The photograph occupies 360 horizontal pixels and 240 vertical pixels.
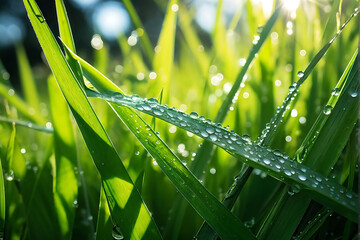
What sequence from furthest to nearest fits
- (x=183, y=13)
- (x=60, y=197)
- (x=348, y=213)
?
(x=183, y=13) < (x=60, y=197) < (x=348, y=213)

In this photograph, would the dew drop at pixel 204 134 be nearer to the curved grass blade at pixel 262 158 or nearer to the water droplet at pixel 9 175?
the curved grass blade at pixel 262 158

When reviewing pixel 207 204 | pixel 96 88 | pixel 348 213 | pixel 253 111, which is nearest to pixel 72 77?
pixel 96 88

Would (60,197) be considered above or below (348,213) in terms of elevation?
below

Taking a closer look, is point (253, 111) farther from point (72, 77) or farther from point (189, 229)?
point (72, 77)

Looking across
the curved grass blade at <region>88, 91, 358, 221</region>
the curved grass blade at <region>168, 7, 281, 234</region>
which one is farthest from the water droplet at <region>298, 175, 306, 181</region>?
the curved grass blade at <region>168, 7, 281, 234</region>

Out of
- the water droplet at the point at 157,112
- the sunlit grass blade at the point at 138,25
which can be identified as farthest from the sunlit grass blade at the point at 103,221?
the sunlit grass blade at the point at 138,25

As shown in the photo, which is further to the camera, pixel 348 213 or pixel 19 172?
pixel 19 172

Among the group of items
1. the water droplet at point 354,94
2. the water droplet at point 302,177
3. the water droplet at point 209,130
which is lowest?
the water droplet at point 302,177
